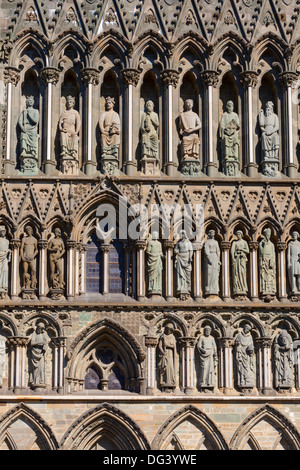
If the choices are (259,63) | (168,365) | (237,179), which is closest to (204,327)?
(168,365)

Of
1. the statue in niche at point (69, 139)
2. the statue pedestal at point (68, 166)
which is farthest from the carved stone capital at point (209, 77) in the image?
the statue pedestal at point (68, 166)

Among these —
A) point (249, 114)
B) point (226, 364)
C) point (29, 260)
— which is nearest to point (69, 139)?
point (29, 260)

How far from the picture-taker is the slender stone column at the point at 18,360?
916 inches

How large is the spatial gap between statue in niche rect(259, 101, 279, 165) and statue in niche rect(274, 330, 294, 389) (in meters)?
3.80

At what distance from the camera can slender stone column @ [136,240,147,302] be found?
23.8 metres

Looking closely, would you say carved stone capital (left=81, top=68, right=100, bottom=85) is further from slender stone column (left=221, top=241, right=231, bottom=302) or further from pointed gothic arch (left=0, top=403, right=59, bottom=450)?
pointed gothic arch (left=0, top=403, right=59, bottom=450)

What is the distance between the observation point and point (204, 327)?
937 inches

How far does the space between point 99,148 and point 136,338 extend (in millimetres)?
4120

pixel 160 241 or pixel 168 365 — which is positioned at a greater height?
pixel 160 241

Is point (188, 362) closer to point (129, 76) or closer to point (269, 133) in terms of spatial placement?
point (269, 133)

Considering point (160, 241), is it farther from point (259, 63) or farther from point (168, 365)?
point (259, 63)

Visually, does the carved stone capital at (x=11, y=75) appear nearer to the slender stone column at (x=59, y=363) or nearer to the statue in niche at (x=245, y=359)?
the slender stone column at (x=59, y=363)

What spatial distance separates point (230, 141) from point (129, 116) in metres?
2.17

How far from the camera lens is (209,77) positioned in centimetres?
2489
